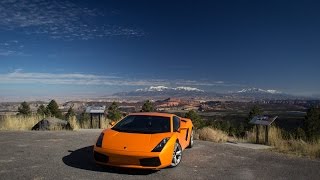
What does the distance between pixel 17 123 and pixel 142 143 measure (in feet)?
36.9

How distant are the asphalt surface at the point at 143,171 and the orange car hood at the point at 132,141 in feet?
1.75

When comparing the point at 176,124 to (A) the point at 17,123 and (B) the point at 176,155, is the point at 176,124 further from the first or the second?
(A) the point at 17,123

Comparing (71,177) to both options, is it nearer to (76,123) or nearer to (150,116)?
(150,116)

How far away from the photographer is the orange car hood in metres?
8.27

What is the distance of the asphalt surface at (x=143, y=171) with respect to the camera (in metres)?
7.93

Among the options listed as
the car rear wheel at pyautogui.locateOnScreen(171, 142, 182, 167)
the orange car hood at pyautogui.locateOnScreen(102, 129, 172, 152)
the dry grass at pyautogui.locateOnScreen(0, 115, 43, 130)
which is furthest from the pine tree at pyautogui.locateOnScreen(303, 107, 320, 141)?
the orange car hood at pyautogui.locateOnScreen(102, 129, 172, 152)

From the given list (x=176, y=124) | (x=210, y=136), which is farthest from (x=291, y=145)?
(x=176, y=124)

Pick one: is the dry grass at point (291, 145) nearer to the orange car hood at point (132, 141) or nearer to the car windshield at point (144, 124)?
the car windshield at point (144, 124)

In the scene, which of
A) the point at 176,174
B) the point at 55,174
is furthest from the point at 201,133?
the point at 55,174

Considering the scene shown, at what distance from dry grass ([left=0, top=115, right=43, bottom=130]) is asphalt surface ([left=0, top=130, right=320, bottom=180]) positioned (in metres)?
4.56

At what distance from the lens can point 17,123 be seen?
17.7 m

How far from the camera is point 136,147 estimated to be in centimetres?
828

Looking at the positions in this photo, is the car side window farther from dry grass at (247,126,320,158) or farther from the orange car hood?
dry grass at (247,126,320,158)

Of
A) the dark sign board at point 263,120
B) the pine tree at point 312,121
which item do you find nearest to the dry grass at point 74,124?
the dark sign board at point 263,120
